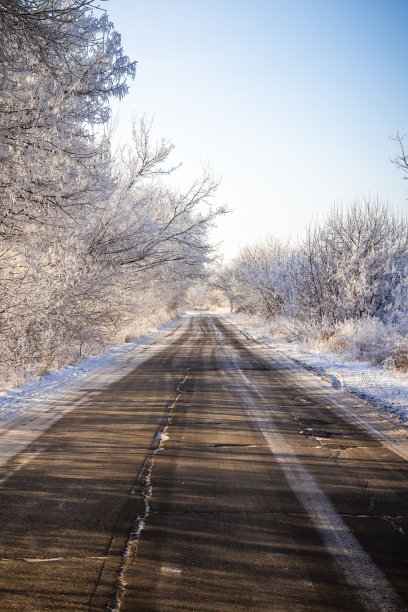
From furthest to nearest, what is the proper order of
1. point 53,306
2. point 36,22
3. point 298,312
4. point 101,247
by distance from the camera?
1. point 298,312
2. point 101,247
3. point 53,306
4. point 36,22

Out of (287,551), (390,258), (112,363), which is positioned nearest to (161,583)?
(287,551)

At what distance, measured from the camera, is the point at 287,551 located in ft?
10.5

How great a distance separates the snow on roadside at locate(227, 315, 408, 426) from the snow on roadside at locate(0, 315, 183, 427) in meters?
5.89

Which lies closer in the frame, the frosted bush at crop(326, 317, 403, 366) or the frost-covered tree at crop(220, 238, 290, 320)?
the frosted bush at crop(326, 317, 403, 366)

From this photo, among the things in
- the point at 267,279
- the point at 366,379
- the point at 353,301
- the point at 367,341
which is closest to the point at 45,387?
the point at 366,379

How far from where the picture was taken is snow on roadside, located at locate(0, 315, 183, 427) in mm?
7714

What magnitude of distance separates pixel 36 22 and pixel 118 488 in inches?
226

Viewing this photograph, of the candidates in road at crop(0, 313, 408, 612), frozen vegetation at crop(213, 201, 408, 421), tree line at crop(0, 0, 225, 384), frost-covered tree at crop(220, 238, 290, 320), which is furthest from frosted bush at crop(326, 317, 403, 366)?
frost-covered tree at crop(220, 238, 290, 320)

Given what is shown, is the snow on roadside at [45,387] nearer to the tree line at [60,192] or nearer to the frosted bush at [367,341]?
the tree line at [60,192]

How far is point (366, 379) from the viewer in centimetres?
1098

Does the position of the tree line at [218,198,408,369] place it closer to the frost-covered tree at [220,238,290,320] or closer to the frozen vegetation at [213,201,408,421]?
the frozen vegetation at [213,201,408,421]

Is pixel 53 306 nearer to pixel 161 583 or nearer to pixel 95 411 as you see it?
pixel 95 411

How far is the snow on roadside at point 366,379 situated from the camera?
26.9ft

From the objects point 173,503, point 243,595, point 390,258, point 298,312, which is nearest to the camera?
point 243,595
